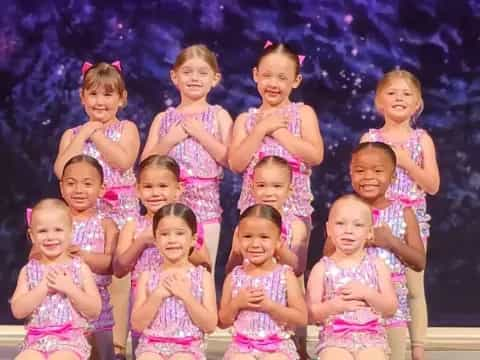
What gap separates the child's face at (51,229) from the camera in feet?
12.8

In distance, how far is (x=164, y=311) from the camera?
3.88 m

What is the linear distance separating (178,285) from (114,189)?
77cm

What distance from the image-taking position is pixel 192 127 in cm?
439

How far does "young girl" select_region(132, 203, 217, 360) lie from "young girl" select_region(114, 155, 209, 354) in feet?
0.53

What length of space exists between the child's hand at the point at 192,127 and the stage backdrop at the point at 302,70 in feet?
3.24

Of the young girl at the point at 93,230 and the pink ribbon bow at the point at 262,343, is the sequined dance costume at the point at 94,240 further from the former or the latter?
the pink ribbon bow at the point at 262,343

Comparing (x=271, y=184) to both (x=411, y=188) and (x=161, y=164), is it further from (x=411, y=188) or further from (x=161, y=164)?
(x=411, y=188)

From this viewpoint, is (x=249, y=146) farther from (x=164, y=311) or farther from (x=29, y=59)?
(x=29, y=59)

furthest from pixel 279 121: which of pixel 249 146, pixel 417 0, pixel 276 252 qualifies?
pixel 417 0

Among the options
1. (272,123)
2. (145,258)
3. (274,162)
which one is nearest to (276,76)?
(272,123)

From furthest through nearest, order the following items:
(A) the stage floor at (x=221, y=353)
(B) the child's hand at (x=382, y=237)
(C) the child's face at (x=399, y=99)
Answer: (A) the stage floor at (x=221, y=353) < (C) the child's face at (x=399, y=99) < (B) the child's hand at (x=382, y=237)

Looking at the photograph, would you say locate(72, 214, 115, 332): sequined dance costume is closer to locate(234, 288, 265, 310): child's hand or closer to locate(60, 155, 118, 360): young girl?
locate(60, 155, 118, 360): young girl

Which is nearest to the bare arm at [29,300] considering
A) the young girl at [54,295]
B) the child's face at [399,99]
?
the young girl at [54,295]

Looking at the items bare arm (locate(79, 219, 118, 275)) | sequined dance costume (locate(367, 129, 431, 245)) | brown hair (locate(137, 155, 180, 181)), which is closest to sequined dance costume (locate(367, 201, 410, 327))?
sequined dance costume (locate(367, 129, 431, 245))
